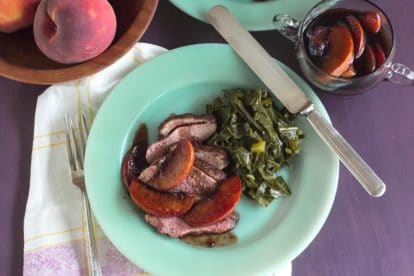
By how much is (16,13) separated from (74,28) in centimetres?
12

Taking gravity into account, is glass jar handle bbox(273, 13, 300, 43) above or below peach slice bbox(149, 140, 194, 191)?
above

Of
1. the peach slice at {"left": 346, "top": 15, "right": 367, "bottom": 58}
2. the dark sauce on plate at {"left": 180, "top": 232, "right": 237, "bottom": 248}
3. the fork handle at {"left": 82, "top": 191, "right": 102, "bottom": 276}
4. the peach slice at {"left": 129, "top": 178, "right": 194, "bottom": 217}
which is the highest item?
the peach slice at {"left": 346, "top": 15, "right": 367, "bottom": 58}

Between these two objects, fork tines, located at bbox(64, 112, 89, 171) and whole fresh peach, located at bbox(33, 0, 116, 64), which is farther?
fork tines, located at bbox(64, 112, 89, 171)

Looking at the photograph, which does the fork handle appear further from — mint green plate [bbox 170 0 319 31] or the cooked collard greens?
mint green plate [bbox 170 0 319 31]

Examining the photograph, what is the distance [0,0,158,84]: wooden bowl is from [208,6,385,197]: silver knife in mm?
143

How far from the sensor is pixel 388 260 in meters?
0.95

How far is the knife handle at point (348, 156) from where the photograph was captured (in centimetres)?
88

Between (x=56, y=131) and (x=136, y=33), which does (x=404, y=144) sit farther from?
(x=56, y=131)

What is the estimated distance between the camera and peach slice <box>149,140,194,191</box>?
0.92 m

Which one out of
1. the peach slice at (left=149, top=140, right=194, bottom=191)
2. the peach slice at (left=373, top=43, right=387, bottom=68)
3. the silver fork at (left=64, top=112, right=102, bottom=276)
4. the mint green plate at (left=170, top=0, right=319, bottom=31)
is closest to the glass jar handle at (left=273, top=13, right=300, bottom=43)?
the mint green plate at (left=170, top=0, right=319, bottom=31)

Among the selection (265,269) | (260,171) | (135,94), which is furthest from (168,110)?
(265,269)

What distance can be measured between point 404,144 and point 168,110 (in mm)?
428

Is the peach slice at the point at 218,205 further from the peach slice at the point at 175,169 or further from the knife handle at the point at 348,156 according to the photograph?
the knife handle at the point at 348,156

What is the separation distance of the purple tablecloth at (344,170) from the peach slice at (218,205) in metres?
0.16
